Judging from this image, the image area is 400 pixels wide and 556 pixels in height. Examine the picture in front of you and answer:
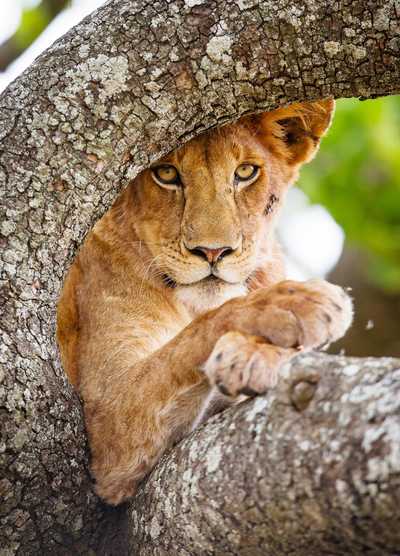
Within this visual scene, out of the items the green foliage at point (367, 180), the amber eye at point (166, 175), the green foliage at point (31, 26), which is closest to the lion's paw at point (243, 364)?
the amber eye at point (166, 175)

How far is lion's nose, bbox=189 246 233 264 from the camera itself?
12.8 feet

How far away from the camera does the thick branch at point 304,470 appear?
89.8 inches

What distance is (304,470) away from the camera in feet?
8.03

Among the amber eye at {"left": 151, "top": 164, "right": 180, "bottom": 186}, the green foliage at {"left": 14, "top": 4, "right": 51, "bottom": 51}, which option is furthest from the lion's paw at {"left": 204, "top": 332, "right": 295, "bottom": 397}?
the green foliage at {"left": 14, "top": 4, "right": 51, "bottom": 51}

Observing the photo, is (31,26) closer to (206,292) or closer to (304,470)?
(206,292)

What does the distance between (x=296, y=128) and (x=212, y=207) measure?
26.6 inches

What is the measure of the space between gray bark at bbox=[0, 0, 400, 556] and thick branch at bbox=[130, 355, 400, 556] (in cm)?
51

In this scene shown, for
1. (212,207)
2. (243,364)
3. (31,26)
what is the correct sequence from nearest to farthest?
1. (243,364)
2. (212,207)
3. (31,26)

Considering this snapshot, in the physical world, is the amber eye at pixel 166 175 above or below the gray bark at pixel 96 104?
below

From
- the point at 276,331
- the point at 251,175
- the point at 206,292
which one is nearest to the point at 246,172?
the point at 251,175

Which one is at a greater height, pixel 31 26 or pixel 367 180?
pixel 31 26

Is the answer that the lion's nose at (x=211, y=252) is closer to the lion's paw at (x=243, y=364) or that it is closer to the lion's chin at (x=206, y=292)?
the lion's chin at (x=206, y=292)

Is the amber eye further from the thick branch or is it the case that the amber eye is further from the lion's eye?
the thick branch

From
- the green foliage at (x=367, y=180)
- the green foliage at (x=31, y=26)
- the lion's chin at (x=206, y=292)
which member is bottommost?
the green foliage at (x=367, y=180)
